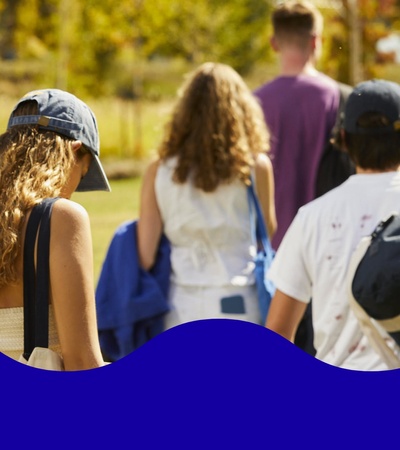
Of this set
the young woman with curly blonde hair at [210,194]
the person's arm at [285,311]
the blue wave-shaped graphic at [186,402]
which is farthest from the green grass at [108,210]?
the blue wave-shaped graphic at [186,402]

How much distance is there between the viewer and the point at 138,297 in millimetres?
3906

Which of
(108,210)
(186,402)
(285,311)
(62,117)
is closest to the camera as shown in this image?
(186,402)

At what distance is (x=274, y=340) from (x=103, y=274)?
256 centimetres

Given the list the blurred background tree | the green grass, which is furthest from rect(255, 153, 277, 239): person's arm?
the blurred background tree

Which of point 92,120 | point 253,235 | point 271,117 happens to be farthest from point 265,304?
point 92,120

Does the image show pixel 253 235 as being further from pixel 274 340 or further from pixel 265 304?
pixel 274 340

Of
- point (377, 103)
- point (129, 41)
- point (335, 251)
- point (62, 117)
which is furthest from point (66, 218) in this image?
point (129, 41)

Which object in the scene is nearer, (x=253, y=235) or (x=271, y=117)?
(x=253, y=235)

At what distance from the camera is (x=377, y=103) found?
2412 millimetres

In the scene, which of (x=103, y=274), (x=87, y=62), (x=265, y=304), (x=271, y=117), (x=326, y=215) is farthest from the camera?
(x=87, y=62)

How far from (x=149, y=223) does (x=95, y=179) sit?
5.96 ft

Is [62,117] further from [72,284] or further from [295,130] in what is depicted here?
[295,130]

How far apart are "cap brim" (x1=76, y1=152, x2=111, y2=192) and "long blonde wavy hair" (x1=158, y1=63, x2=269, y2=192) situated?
5.29 feet

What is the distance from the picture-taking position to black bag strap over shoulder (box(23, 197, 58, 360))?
1.84m
